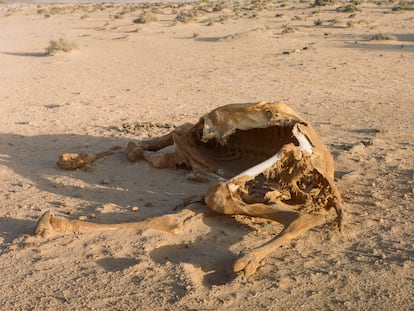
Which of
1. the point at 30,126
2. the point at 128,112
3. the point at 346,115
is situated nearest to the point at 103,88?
the point at 128,112

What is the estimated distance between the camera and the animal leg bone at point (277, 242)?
3887mm

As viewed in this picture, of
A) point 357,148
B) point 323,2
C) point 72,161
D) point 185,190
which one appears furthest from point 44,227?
point 323,2

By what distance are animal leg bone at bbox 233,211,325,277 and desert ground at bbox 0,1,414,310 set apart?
98mm

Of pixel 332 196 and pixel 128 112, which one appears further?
pixel 128 112

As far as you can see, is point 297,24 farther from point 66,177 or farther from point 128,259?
point 128,259

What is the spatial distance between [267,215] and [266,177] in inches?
20.9

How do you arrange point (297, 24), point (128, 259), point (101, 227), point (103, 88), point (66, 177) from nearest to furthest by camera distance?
point (128, 259)
point (101, 227)
point (66, 177)
point (103, 88)
point (297, 24)

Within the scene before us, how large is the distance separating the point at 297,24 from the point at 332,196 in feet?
65.9

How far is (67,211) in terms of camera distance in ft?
17.0

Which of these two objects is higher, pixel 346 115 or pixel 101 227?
pixel 101 227

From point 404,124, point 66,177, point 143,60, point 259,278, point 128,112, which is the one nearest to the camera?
point 259,278

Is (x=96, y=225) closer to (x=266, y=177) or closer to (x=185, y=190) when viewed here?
(x=185, y=190)

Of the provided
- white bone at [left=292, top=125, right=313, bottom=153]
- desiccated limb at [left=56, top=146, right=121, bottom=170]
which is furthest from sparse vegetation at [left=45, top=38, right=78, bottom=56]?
white bone at [left=292, top=125, right=313, bottom=153]

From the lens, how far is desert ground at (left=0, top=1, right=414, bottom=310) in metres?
3.78
